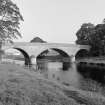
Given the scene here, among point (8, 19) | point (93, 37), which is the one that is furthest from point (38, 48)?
point (8, 19)

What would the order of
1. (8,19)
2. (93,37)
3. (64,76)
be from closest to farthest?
(8,19), (64,76), (93,37)

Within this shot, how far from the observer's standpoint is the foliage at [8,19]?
15867 millimetres

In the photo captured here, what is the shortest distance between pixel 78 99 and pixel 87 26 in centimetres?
6374

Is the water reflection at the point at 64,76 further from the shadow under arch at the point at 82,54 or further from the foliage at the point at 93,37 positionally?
the shadow under arch at the point at 82,54

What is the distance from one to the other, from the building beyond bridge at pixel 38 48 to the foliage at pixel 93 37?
336cm

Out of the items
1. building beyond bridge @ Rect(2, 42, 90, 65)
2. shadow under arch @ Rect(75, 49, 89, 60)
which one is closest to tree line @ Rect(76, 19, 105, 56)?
shadow under arch @ Rect(75, 49, 89, 60)

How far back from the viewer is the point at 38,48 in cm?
6128

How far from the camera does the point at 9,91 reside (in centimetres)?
796

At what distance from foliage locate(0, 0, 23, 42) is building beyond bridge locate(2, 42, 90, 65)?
35.9m

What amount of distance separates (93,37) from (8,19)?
48.3 meters

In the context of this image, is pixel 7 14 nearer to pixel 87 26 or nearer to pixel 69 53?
pixel 69 53

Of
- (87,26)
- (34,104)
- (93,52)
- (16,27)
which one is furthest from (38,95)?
(87,26)

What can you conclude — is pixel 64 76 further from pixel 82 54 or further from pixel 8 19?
pixel 82 54

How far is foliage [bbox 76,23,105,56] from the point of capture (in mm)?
58188
